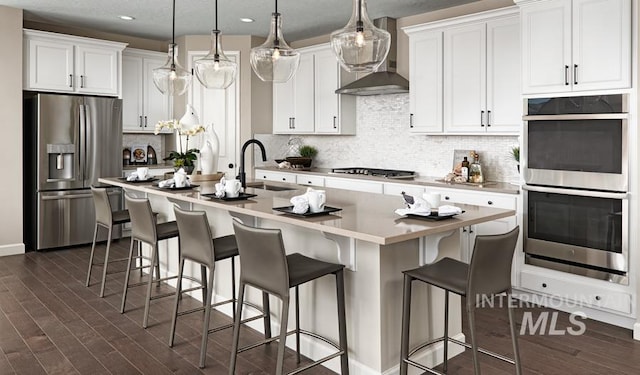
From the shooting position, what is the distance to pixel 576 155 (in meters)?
3.64

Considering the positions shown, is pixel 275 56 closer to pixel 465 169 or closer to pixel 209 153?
pixel 209 153

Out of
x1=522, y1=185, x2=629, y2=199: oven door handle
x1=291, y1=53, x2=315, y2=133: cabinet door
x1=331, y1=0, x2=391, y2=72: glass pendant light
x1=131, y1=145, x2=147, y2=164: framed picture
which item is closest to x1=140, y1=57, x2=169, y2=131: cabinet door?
x1=131, y1=145, x2=147, y2=164: framed picture

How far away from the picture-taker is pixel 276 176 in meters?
6.61

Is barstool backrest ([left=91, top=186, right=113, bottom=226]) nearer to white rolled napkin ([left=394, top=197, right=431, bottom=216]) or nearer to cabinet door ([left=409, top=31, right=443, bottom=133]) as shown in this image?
white rolled napkin ([left=394, top=197, right=431, bottom=216])

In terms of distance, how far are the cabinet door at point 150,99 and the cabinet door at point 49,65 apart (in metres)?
1.10

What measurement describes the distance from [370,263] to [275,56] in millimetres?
1643

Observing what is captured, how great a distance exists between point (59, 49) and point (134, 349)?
425 cm

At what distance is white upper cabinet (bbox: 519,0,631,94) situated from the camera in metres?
3.42

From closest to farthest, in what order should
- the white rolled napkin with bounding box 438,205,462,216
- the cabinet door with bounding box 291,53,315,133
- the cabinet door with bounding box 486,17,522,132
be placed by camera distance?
the white rolled napkin with bounding box 438,205,462,216 < the cabinet door with bounding box 486,17,522,132 < the cabinet door with bounding box 291,53,315,133

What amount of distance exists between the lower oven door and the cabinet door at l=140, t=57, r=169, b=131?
509 cm

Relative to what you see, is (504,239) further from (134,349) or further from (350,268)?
(134,349)

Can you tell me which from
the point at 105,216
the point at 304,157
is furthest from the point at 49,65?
the point at 304,157

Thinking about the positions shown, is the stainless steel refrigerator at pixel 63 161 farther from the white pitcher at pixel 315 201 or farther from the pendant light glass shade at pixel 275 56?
the white pitcher at pixel 315 201

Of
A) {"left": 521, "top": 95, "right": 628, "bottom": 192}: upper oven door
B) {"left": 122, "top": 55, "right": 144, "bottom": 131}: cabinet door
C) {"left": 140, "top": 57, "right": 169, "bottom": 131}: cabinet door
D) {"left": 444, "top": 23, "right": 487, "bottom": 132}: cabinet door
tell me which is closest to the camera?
{"left": 521, "top": 95, "right": 628, "bottom": 192}: upper oven door
